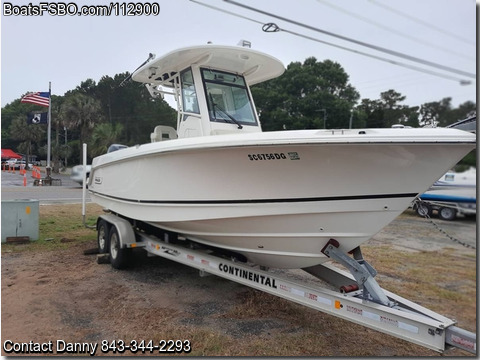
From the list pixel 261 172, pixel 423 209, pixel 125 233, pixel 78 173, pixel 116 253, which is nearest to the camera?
pixel 423 209

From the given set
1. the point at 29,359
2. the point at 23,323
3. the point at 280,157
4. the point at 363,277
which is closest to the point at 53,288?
the point at 23,323

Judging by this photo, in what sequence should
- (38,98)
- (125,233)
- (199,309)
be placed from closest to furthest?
(199,309), (38,98), (125,233)

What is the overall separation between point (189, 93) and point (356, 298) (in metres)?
3.03

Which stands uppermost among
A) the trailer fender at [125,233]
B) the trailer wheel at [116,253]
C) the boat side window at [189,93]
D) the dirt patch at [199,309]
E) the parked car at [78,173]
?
the boat side window at [189,93]

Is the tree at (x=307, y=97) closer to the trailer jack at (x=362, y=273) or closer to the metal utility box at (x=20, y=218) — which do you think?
the trailer jack at (x=362, y=273)

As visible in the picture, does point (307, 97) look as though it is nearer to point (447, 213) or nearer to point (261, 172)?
point (261, 172)

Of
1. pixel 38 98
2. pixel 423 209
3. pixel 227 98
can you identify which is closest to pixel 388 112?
pixel 423 209

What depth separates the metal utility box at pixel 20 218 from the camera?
637cm

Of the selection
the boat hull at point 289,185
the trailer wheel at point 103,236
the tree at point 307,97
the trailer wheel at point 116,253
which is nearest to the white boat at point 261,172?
the boat hull at point 289,185

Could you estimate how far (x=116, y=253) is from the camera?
5.13 meters

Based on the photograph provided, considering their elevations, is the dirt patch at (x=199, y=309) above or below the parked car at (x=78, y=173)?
below

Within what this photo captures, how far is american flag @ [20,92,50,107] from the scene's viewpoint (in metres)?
3.77

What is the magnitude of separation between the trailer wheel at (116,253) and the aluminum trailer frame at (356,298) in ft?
Result: 2.46

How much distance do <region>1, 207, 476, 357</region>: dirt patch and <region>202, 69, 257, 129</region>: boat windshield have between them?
2121 mm
